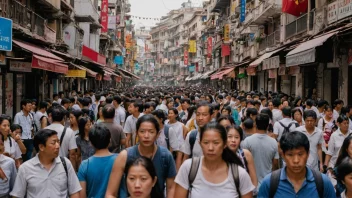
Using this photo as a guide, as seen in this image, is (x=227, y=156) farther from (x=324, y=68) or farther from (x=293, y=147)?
(x=324, y=68)

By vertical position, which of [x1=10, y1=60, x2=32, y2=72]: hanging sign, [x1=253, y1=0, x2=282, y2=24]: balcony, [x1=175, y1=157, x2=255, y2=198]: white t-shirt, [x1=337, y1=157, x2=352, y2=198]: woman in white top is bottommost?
[x1=175, y1=157, x2=255, y2=198]: white t-shirt

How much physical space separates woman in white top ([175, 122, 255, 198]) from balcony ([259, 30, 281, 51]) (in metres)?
22.4

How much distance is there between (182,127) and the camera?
834 centimetres

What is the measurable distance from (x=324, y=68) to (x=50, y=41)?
1158cm

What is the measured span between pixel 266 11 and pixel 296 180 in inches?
946

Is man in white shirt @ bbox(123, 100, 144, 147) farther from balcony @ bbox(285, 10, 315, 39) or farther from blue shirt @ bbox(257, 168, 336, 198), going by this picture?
balcony @ bbox(285, 10, 315, 39)

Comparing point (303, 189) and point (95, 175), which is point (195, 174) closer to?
point (303, 189)

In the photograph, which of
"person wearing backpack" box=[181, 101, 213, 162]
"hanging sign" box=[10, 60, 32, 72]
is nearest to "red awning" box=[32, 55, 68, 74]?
"hanging sign" box=[10, 60, 32, 72]

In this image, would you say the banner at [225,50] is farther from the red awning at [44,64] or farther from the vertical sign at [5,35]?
the vertical sign at [5,35]

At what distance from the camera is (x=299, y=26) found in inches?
837

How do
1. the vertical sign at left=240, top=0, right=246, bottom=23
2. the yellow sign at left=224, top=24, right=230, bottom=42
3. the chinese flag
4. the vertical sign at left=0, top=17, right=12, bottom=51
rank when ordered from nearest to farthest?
the vertical sign at left=0, top=17, right=12, bottom=51, the chinese flag, the vertical sign at left=240, top=0, right=246, bottom=23, the yellow sign at left=224, top=24, right=230, bottom=42

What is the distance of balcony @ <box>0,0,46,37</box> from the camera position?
1606 cm

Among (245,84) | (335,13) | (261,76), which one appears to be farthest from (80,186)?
(245,84)

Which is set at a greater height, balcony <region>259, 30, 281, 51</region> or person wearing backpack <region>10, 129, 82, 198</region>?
balcony <region>259, 30, 281, 51</region>
